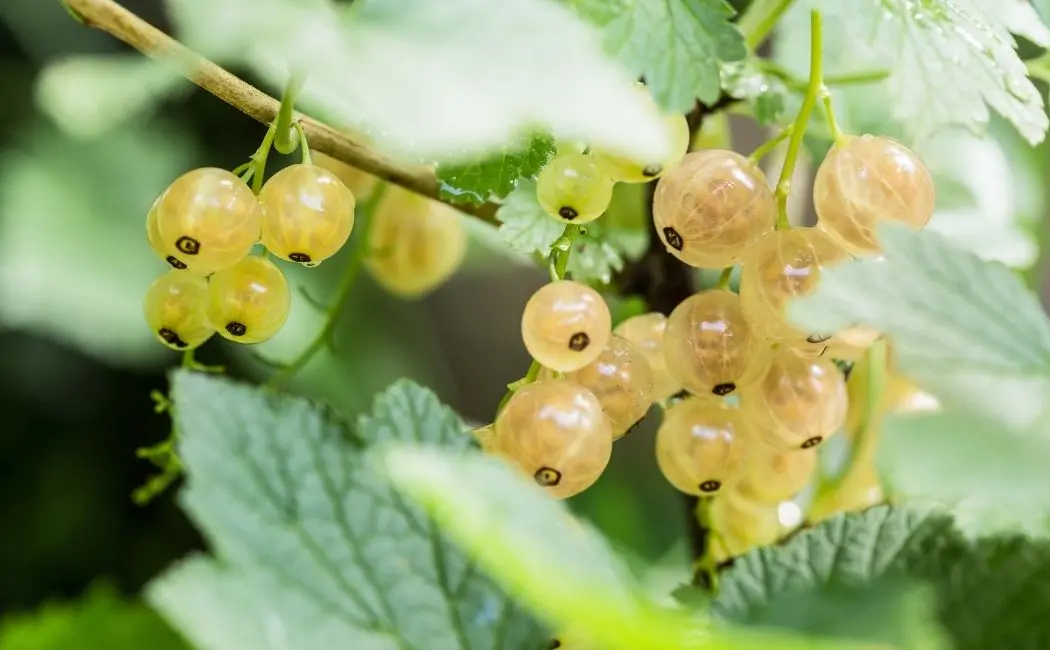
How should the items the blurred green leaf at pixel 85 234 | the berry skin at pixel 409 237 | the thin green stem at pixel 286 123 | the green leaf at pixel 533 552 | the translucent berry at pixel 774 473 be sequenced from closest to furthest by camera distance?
the green leaf at pixel 533 552 → the thin green stem at pixel 286 123 → the translucent berry at pixel 774 473 → the berry skin at pixel 409 237 → the blurred green leaf at pixel 85 234

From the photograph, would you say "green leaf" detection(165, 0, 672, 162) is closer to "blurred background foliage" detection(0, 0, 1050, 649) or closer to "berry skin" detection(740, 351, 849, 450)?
"berry skin" detection(740, 351, 849, 450)

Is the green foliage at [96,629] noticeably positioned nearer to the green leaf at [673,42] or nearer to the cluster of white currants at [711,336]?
the cluster of white currants at [711,336]

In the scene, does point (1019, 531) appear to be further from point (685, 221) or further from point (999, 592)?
→ point (685, 221)

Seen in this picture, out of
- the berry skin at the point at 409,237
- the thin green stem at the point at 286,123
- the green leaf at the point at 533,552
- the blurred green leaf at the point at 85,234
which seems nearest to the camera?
the green leaf at the point at 533,552

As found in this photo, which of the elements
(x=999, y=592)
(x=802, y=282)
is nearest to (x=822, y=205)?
(x=802, y=282)

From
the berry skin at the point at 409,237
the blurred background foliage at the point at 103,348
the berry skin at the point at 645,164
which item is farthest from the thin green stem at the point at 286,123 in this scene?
the blurred background foliage at the point at 103,348

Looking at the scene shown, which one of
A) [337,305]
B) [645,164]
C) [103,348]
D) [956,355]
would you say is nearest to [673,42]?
[645,164]

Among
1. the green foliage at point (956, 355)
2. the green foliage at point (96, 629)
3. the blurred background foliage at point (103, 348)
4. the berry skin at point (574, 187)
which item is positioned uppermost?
the green foliage at point (956, 355)
